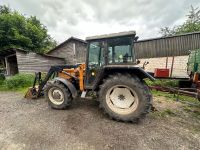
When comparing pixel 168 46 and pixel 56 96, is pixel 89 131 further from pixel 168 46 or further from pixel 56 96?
pixel 168 46

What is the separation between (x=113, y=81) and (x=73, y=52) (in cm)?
1298

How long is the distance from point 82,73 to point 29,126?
2.07m

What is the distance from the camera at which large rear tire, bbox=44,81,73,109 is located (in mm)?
4008

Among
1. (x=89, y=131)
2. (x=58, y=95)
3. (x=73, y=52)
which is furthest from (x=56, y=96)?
(x=73, y=52)

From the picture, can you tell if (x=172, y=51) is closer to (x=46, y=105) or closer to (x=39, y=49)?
(x=46, y=105)

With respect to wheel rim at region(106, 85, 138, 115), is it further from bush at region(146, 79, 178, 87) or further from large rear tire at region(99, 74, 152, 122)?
bush at region(146, 79, 178, 87)

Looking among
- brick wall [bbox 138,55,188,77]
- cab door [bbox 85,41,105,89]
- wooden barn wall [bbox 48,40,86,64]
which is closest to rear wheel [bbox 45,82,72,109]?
cab door [bbox 85,41,105,89]

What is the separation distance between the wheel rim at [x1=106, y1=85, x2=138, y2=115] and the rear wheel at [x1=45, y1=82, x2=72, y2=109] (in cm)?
141

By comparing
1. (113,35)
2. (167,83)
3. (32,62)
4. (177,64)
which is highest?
(113,35)

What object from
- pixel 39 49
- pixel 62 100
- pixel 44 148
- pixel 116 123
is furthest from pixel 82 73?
pixel 39 49

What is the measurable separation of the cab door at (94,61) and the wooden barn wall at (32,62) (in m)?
9.00

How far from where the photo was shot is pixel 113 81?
3291mm

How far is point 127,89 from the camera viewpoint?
338cm

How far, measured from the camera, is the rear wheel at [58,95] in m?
4.01
